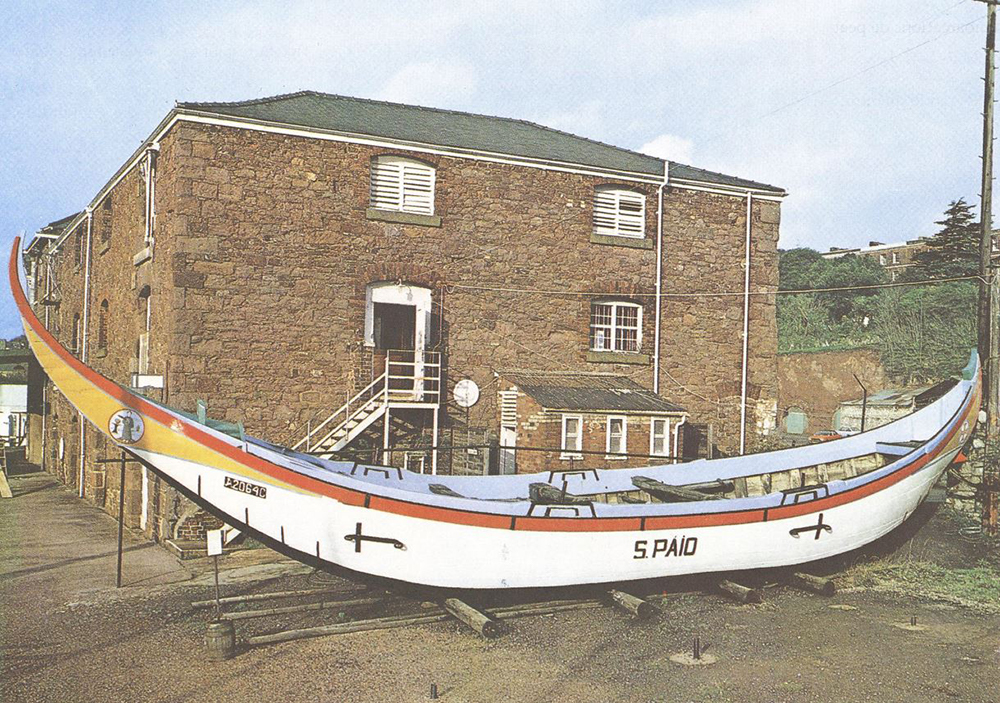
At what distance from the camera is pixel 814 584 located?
11883 mm

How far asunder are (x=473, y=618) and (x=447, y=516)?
4.08ft

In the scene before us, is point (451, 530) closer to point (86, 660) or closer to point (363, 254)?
point (86, 660)

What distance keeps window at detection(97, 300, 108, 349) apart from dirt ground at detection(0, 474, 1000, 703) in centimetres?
1111

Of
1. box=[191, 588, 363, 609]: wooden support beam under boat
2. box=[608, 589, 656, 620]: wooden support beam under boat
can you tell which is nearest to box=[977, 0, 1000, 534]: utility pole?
box=[608, 589, 656, 620]: wooden support beam under boat

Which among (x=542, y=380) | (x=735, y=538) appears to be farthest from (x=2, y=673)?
(x=542, y=380)

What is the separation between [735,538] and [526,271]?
9.35 meters

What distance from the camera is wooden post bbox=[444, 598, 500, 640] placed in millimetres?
9727

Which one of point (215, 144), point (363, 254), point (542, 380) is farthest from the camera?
point (542, 380)

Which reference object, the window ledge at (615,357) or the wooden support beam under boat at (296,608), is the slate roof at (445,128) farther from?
the wooden support beam under boat at (296,608)

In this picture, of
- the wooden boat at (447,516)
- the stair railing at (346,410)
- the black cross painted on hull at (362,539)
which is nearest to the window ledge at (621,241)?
the stair railing at (346,410)

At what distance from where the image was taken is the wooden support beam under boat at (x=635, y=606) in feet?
34.4

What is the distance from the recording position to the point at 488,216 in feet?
62.3

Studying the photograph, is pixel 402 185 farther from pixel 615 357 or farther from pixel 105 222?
pixel 105 222

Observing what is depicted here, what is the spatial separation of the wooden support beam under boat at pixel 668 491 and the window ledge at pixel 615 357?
6416mm
